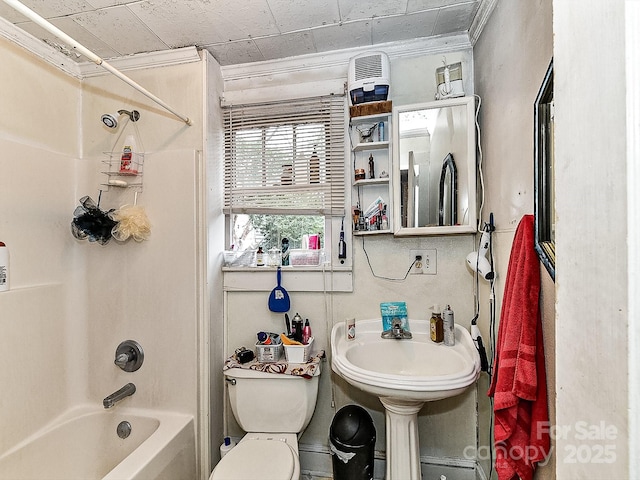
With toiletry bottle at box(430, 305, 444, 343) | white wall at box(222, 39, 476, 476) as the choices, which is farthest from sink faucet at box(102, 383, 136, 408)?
toiletry bottle at box(430, 305, 444, 343)

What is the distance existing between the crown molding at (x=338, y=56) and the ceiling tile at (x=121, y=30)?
1.31ft

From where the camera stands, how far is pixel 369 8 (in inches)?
53.7

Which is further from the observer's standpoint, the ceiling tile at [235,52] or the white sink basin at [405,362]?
the ceiling tile at [235,52]

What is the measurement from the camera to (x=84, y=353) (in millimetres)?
1706

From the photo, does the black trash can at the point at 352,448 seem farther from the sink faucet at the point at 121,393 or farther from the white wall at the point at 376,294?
the sink faucet at the point at 121,393

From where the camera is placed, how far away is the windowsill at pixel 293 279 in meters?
1.67

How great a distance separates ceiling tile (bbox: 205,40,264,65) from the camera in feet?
5.26

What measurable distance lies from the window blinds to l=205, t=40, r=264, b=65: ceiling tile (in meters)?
0.26

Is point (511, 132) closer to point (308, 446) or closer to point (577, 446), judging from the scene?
point (577, 446)

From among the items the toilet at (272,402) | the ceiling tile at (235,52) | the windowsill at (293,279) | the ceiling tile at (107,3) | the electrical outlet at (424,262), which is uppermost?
the ceiling tile at (235,52)

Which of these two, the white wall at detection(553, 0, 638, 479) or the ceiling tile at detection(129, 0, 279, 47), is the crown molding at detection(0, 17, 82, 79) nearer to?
the ceiling tile at detection(129, 0, 279, 47)

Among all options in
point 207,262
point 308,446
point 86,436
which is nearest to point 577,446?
point 207,262

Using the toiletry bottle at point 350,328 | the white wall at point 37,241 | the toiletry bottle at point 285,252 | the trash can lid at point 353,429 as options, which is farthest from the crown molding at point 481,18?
the white wall at point 37,241

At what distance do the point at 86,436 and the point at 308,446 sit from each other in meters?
1.18
